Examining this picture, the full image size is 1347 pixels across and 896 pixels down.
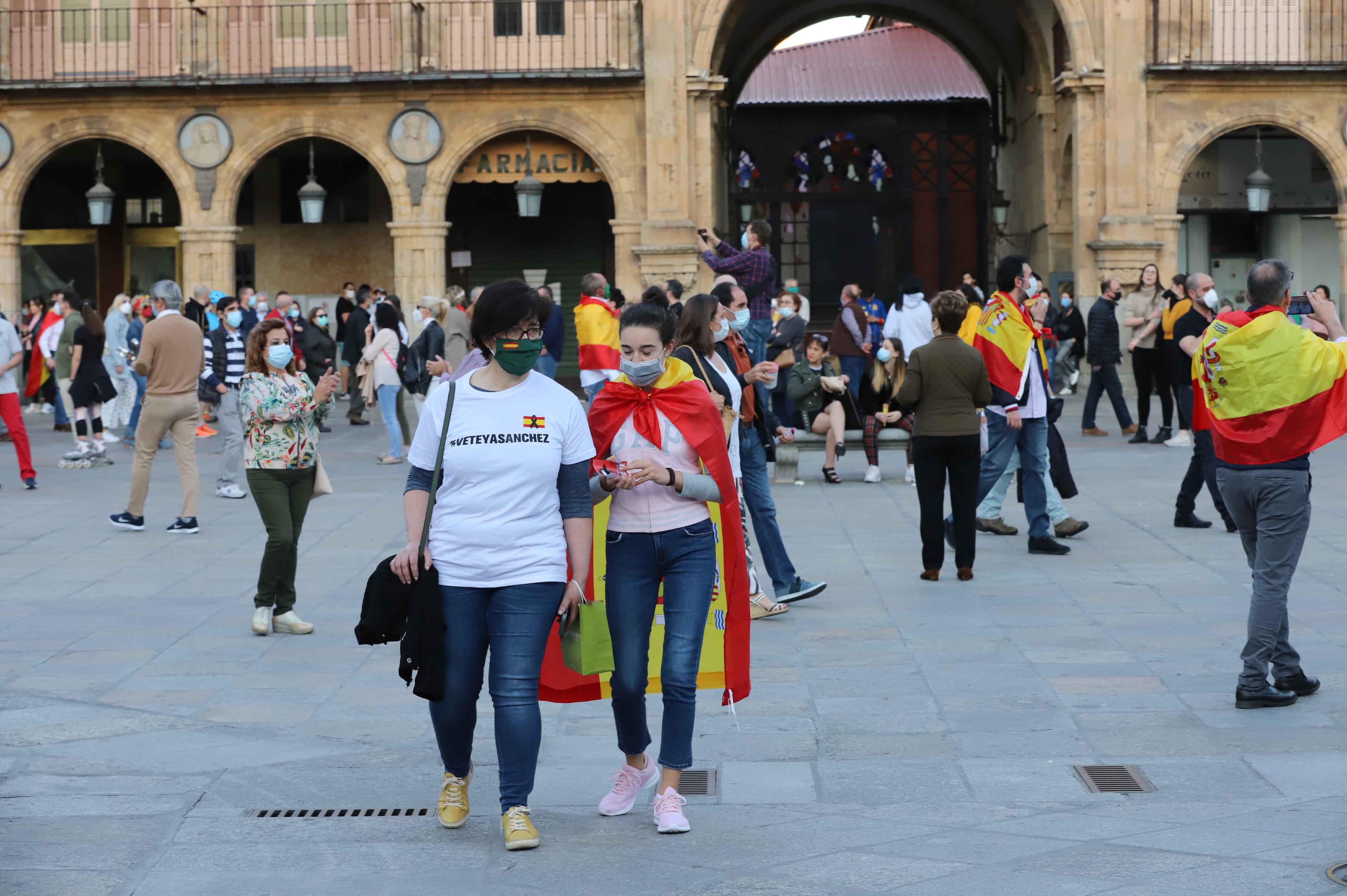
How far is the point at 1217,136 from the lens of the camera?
26.5 metres

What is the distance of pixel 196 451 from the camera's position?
18828mm

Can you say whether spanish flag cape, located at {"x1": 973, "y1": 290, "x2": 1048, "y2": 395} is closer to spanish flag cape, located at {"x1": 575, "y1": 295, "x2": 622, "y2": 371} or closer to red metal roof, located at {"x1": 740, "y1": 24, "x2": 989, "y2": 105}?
spanish flag cape, located at {"x1": 575, "y1": 295, "x2": 622, "y2": 371}

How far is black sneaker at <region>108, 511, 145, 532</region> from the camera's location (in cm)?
1254

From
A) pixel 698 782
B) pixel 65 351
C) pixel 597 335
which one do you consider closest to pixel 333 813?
pixel 698 782

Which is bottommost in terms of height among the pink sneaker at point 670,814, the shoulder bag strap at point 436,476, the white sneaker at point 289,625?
the pink sneaker at point 670,814

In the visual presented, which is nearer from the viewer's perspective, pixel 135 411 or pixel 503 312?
pixel 503 312

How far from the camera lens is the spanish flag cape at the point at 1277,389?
6707 millimetres

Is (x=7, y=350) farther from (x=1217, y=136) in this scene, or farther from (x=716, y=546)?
(x=1217, y=136)

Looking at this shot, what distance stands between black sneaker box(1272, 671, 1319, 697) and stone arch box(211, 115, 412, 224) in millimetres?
21420

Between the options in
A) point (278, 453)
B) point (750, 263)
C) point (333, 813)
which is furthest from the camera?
point (750, 263)

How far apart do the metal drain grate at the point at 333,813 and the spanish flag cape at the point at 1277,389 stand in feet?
11.7

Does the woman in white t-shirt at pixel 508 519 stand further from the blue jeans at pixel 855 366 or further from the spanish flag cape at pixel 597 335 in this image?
the blue jeans at pixel 855 366

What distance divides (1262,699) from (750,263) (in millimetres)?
6043

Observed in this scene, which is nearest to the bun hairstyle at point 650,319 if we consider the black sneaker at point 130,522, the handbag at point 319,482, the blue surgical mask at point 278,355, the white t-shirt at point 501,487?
the white t-shirt at point 501,487
